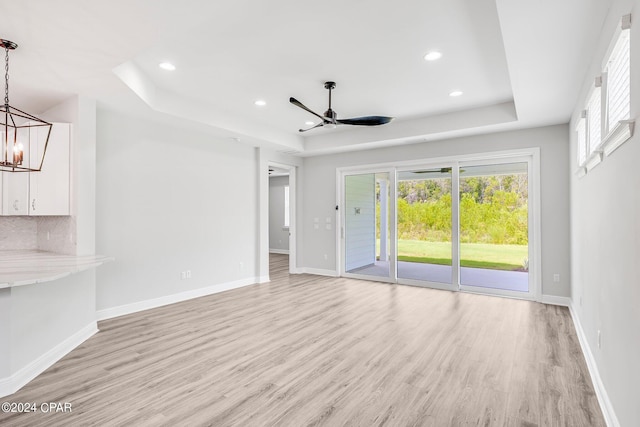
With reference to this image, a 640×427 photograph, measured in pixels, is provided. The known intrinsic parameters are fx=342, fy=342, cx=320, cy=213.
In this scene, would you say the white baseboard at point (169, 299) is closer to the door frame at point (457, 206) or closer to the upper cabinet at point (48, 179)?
the upper cabinet at point (48, 179)

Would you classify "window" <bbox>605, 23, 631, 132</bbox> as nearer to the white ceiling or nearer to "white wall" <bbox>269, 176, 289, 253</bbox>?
the white ceiling

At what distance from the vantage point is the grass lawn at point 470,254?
5.38 meters

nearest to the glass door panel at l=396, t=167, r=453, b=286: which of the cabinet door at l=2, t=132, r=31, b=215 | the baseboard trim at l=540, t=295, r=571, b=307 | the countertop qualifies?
the baseboard trim at l=540, t=295, r=571, b=307

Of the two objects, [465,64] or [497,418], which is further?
[465,64]

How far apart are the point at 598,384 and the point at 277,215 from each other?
32.0 ft

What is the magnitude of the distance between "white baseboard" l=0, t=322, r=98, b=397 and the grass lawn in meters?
4.97

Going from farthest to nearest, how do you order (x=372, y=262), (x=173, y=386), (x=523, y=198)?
(x=372, y=262)
(x=523, y=198)
(x=173, y=386)

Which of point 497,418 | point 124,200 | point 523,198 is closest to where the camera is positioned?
point 497,418

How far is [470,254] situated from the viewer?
571 cm

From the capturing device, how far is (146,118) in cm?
459

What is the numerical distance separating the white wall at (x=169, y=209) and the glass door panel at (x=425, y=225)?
9.15ft

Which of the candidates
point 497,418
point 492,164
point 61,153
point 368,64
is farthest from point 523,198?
point 61,153

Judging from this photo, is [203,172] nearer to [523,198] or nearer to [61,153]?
[61,153]

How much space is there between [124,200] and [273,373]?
10.2ft
